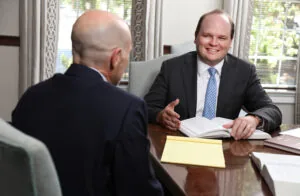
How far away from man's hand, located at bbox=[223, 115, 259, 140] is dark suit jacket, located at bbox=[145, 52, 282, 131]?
1.40 feet

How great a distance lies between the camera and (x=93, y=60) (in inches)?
47.8

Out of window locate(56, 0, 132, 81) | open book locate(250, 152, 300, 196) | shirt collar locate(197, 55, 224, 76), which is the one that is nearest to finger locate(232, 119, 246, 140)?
open book locate(250, 152, 300, 196)

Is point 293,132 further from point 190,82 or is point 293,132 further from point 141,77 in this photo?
point 141,77

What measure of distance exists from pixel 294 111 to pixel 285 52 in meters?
0.64

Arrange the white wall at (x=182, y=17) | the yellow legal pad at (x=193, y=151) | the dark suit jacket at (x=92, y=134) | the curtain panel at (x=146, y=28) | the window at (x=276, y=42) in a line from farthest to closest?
1. the window at (x=276, y=42)
2. the white wall at (x=182, y=17)
3. the curtain panel at (x=146, y=28)
4. the yellow legal pad at (x=193, y=151)
5. the dark suit jacket at (x=92, y=134)

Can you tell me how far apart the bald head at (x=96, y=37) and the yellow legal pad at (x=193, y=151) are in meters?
0.44

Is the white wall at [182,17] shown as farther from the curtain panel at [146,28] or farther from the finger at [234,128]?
the finger at [234,128]

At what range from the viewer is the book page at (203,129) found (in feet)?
5.58

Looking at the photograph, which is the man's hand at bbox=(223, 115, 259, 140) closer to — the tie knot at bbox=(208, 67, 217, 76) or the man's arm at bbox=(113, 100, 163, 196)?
the tie knot at bbox=(208, 67, 217, 76)

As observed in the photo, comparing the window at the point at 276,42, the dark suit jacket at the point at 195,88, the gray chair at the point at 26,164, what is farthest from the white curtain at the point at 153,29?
the gray chair at the point at 26,164

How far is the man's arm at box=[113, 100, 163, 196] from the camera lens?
1.09m

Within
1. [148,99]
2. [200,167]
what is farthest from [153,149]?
[148,99]

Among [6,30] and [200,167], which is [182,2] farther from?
[200,167]

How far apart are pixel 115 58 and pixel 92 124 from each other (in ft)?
0.82
